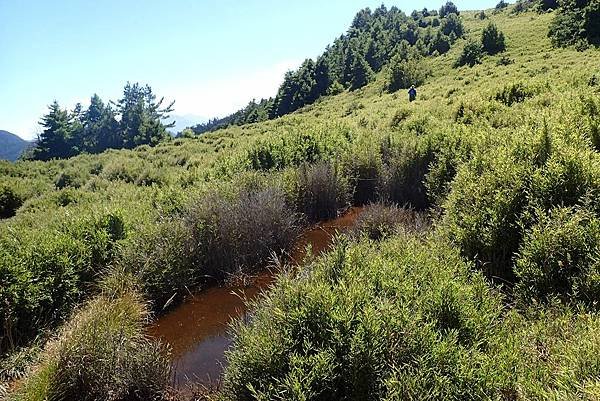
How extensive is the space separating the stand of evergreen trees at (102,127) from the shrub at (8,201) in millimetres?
31714

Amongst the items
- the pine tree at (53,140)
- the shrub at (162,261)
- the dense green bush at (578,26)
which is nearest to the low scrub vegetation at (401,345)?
the shrub at (162,261)

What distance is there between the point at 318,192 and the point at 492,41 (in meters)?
34.0

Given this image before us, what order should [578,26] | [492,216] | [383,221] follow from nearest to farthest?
[492,216] < [383,221] < [578,26]

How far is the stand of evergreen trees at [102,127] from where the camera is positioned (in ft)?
182

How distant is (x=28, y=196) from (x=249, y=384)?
20.7 meters

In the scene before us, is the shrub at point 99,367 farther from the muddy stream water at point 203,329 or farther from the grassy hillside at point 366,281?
the muddy stream water at point 203,329

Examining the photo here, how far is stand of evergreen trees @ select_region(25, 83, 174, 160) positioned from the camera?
55.3 m

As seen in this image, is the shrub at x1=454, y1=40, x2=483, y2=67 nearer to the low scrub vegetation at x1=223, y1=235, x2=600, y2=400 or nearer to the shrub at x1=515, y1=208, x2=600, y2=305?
the shrub at x1=515, y1=208, x2=600, y2=305

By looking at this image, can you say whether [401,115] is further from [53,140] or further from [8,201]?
[53,140]

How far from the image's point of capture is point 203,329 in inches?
222

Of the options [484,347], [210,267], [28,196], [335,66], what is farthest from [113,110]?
[484,347]

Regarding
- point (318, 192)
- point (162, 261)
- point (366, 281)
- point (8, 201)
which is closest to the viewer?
point (366, 281)

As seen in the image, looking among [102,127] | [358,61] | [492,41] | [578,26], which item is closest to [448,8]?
[358,61]

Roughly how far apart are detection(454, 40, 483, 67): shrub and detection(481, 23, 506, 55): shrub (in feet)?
1.66
